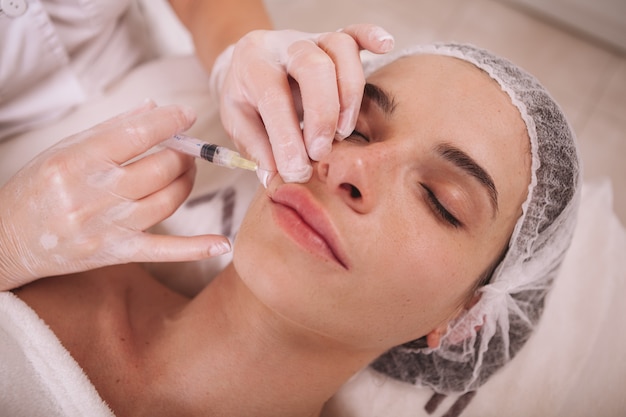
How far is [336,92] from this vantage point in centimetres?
96

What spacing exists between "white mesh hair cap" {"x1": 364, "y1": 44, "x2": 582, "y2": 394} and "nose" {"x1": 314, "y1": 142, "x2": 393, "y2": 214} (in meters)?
0.35

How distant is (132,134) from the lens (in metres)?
0.99

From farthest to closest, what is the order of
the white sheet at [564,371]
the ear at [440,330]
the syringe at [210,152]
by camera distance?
the white sheet at [564,371]
the ear at [440,330]
the syringe at [210,152]

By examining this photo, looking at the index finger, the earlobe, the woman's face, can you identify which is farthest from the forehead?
the index finger

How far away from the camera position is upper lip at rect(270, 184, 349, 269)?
35.1 inches

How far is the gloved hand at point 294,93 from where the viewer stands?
0.94 m

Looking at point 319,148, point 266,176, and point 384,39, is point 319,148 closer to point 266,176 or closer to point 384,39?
point 266,176

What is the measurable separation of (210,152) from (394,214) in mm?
415

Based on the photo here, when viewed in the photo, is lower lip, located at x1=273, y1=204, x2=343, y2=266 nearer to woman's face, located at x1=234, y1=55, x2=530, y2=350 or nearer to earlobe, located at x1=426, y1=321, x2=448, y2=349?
woman's face, located at x1=234, y1=55, x2=530, y2=350

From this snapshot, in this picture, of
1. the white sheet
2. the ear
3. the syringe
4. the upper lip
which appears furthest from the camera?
the white sheet

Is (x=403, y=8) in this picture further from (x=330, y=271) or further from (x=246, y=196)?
(x=330, y=271)

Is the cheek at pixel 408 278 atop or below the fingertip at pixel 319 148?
below

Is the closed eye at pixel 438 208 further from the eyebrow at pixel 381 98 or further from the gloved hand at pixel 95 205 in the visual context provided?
the gloved hand at pixel 95 205

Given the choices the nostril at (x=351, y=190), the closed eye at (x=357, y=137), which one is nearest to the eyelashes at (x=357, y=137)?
the closed eye at (x=357, y=137)
